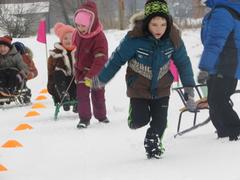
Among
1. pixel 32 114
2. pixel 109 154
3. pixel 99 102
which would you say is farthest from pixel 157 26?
pixel 32 114

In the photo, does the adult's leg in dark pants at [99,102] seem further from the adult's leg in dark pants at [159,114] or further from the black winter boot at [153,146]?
the black winter boot at [153,146]

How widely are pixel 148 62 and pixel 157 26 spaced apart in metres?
0.35

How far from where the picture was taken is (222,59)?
5223 mm

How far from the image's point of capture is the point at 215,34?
16.6 feet

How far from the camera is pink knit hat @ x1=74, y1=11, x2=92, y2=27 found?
24.5ft

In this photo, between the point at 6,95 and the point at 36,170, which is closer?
the point at 36,170

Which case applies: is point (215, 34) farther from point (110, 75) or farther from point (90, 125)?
point (90, 125)

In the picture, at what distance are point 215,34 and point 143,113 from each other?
101 centimetres

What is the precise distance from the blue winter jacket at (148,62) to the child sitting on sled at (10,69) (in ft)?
19.6

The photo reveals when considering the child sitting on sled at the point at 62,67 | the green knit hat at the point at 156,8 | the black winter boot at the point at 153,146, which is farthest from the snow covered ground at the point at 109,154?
the green knit hat at the point at 156,8

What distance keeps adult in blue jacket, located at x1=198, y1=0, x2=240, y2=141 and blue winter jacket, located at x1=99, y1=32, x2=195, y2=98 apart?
0.70 ft

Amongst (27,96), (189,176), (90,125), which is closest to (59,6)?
(27,96)

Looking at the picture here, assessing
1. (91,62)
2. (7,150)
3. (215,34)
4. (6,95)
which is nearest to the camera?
(215,34)

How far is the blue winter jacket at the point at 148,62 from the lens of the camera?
5.05 metres
